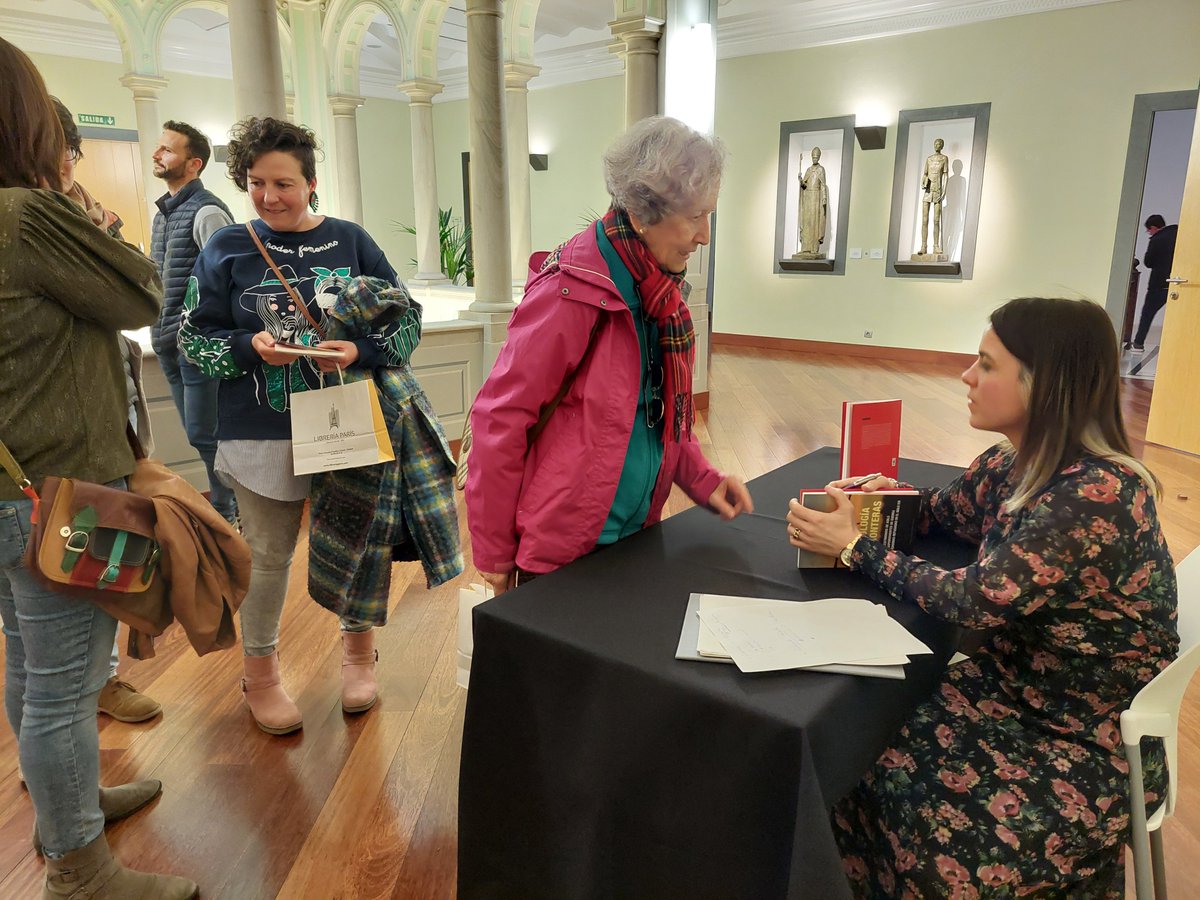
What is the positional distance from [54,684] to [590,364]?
1.03 m

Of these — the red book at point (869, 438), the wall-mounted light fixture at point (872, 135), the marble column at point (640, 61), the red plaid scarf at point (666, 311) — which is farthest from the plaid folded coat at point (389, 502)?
the wall-mounted light fixture at point (872, 135)

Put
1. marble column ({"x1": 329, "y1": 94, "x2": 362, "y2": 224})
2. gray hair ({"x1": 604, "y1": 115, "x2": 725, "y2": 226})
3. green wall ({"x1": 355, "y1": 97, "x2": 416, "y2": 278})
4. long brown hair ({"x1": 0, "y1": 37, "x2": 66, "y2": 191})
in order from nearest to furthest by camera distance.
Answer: long brown hair ({"x1": 0, "y1": 37, "x2": 66, "y2": 191}), gray hair ({"x1": 604, "y1": 115, "x2": 725, "y2": 226}), marble column ({"x1": 329, "y1": 94, "x2": 362, "y2": 224}), green wall ({"x1": 355, "y1": 97, "x2": 416, "y2": 278})

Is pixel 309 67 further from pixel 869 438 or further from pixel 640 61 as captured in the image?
pixel 869 438

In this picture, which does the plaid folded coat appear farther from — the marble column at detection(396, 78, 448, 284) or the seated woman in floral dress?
the marble column at detection(396, 78, 448, 284)

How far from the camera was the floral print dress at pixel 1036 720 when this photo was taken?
3.81ft

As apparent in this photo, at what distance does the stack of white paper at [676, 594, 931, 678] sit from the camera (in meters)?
1.08

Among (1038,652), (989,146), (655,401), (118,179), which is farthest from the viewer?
(118,179)

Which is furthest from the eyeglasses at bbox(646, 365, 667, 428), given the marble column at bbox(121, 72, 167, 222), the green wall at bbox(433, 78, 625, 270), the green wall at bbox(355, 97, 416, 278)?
the green wall at bbox(355, 97, 416, 278)

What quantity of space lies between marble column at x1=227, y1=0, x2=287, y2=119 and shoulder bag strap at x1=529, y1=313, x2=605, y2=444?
3012mm

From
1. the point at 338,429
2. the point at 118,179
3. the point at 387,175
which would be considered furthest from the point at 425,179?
the point at 338,429

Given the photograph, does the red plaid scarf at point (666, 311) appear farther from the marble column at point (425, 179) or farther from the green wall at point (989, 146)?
the green wall at point (989, 146)

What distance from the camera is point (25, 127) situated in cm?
116

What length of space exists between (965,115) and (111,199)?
9498 millimetres

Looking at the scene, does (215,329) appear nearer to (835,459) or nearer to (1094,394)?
(835,459)
